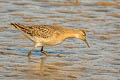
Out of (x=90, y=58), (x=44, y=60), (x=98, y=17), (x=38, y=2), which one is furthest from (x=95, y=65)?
(x=38, y=2)

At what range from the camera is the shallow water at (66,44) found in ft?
39.2

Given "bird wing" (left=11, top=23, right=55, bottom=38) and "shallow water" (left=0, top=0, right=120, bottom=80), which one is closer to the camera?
"shallow water" (left=0, top=0, right=120, bottom=80)

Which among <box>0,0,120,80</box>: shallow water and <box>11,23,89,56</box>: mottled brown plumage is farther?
<box>11,23,89,56</box>: mottled brown plumage

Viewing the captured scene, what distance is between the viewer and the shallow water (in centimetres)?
1194

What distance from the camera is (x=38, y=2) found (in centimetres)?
2203

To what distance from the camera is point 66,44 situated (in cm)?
1548

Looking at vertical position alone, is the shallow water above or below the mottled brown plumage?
below

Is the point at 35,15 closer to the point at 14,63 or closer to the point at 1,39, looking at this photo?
the point at 1,39

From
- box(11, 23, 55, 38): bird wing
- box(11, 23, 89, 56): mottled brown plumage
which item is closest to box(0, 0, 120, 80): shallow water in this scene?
box(11, 23, 89, 56): mottled brown plumage

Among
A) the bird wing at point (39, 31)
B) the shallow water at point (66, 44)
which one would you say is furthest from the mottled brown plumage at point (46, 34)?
the shallow water at point (66, 44)

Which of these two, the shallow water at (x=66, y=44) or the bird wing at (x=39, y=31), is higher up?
the bird wing at (x=39, y=31)

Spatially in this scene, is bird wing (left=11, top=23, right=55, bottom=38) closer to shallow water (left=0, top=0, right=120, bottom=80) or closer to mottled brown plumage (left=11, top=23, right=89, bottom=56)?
mottled brown plumage (left=11, top=23, right=89, bottom=56)

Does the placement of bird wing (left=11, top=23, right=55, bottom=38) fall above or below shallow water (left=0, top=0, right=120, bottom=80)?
above

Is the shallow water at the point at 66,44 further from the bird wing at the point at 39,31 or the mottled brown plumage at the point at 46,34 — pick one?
the bird wing at the point at 39,31
